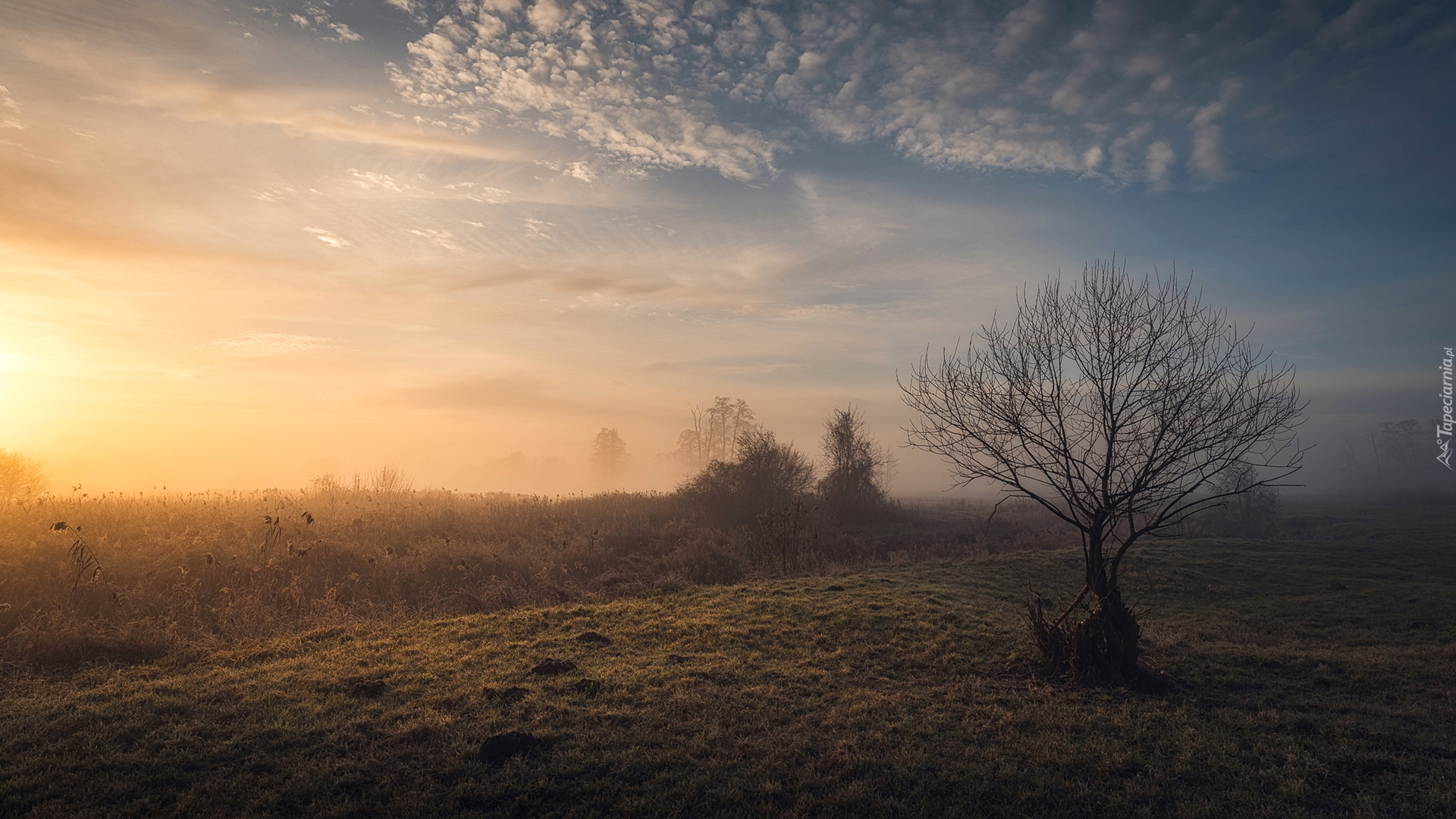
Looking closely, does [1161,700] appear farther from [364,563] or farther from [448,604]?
[364,563]

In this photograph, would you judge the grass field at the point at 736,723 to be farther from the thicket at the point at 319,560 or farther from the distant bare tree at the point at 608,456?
the distant bare tree at the point at 608,456

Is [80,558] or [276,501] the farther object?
[276,501]

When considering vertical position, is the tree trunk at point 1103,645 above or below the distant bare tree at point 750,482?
below

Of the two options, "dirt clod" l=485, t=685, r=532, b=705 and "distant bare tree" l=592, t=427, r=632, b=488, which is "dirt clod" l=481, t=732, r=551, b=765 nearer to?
"dirt clod" l=485, t=685, r=532, b=705

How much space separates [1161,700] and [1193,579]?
42.3 feet

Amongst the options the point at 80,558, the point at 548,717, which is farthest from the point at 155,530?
the point at 548,717

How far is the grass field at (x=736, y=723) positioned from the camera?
575cm

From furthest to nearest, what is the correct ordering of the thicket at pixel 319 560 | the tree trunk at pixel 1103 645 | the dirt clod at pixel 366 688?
1. the thicket at pixel 319 560
2. the tree trunk at pixel 1103 645
3. the dirt clod at pixel 366 688

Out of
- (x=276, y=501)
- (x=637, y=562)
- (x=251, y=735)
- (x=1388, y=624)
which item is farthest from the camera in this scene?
(x=276, y=501)

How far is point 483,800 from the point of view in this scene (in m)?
5.59

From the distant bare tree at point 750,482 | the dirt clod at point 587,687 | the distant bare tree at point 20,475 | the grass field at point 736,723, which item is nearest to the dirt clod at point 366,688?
the grass field at point 736,723

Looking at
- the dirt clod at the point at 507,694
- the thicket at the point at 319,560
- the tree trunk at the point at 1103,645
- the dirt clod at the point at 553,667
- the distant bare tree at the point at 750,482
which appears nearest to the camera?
the dirt clod at the point at 507,694

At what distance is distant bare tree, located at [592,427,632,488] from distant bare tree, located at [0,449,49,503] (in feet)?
224

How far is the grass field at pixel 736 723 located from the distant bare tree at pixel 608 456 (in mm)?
82707
